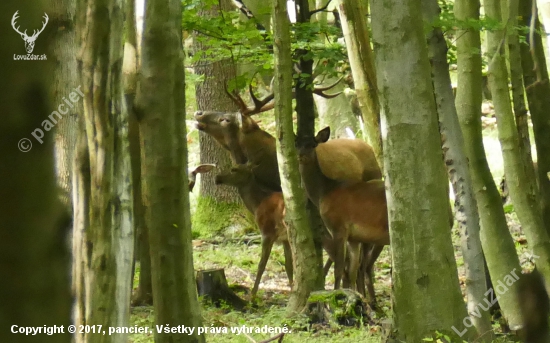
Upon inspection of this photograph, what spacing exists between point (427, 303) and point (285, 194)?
2498 mm

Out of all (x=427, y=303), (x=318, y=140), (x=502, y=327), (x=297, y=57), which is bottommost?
(x=502, y=327)

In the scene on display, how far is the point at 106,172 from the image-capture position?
3211mm

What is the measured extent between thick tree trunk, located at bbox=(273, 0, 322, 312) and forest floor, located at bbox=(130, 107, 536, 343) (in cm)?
40

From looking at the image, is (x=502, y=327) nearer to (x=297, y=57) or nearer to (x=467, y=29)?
(x=467, y=29)

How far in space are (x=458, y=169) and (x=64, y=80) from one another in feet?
12.0

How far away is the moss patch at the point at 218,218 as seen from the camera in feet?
41.2

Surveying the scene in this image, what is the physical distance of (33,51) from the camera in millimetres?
2633

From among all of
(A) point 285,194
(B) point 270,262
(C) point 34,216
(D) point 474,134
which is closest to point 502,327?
(D) point 474,134

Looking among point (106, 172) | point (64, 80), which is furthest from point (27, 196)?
point (106, 172)

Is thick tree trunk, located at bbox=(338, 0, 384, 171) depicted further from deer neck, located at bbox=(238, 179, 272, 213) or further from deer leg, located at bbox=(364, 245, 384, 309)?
deer neck, located at bbox=(238, 179, 272, 213)

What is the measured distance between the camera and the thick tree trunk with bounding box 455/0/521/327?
620cm

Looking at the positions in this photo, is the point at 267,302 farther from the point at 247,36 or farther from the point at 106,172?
the point at 106,172

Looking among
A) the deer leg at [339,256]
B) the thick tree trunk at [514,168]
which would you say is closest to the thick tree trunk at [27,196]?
the thick tree trunk at [514,168]

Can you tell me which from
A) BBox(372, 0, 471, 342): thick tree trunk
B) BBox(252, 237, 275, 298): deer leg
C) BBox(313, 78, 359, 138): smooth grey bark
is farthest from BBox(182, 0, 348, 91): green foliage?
BBox(313, 78, 359, 138): smooth grey bark
